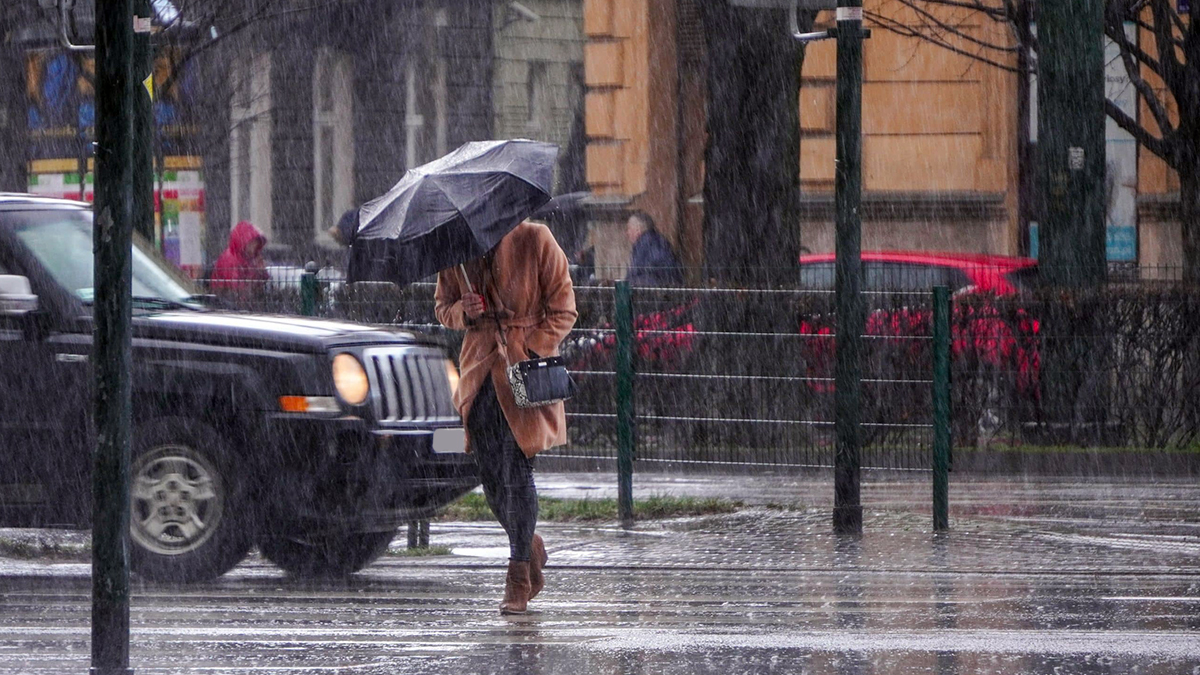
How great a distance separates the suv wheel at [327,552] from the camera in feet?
32.3

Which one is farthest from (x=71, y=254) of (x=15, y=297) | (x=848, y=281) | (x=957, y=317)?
(x=957, y=317)

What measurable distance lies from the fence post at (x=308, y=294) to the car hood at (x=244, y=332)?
2.88 metres

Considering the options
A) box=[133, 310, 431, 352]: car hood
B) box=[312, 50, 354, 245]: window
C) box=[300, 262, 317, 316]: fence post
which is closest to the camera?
box=[133, 310, 431, 352]: car hood

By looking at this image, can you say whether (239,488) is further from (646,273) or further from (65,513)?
(646,273)

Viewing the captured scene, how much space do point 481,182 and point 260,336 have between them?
5.02ft

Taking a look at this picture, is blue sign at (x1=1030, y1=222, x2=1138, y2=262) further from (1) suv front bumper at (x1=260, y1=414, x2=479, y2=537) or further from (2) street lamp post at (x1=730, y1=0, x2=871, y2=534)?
(1) suv front bumper at (x1=260, y1=414, x2=479, y2=537)

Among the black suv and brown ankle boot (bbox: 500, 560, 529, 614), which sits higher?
the black suv

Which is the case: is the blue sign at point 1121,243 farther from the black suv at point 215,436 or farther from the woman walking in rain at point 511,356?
the woman walking in rain at point 511,356

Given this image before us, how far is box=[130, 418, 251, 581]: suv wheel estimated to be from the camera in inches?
364

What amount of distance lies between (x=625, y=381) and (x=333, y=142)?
2181cm

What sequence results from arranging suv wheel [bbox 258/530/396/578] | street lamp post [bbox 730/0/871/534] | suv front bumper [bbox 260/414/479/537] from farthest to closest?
street lamp post [bbox 730/0/871/534], suv wheel [bbox 258/530/396/578], suv front bumper [bbox 260/414/479/537]

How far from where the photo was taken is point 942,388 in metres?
11.6

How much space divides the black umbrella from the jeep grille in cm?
97

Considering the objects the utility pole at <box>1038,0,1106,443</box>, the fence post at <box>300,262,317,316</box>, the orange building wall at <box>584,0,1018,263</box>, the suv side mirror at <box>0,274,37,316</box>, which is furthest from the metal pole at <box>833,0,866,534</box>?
the orange building wall at <box>584,0,1018,263</box>
